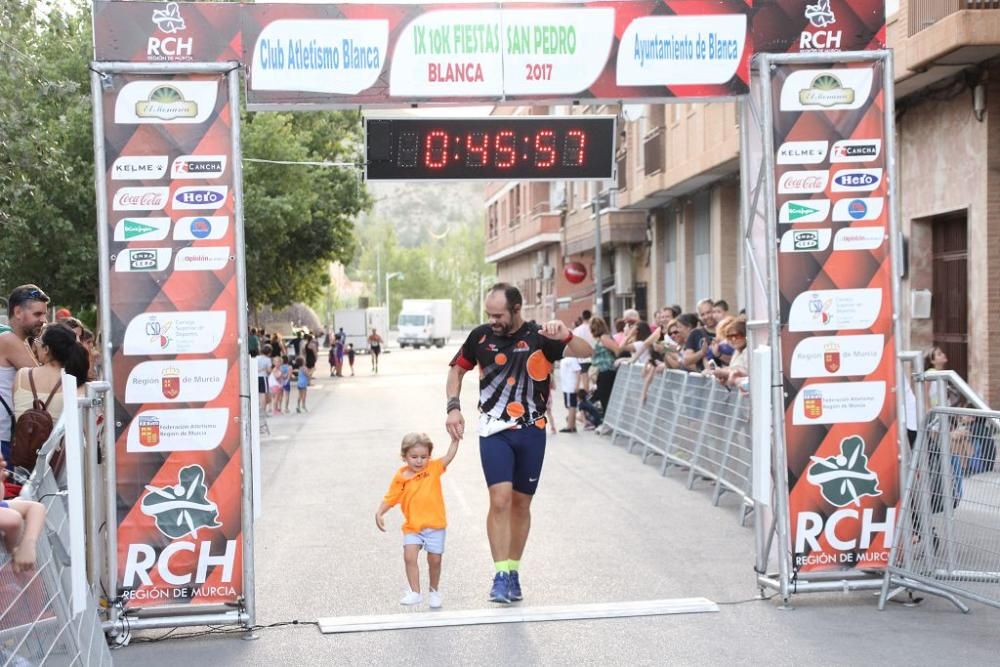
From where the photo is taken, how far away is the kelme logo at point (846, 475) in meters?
8.16

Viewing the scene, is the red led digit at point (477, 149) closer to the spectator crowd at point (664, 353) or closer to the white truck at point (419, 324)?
the spectator crowd at point (664, 353)

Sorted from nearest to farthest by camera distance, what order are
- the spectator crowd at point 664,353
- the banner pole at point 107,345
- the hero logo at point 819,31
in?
the banner pole at point 107,345 → the hero logo at point 819,31 → the spectator crowd at point 664,353

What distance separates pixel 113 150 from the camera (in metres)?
7.57

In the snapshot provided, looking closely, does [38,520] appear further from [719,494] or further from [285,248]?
[285,248]

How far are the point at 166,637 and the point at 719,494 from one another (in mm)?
6520

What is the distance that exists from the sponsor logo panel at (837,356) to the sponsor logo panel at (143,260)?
3.88 metres

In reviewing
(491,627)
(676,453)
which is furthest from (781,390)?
(676,453)

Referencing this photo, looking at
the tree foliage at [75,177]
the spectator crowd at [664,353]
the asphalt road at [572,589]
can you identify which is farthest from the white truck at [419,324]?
the asphalt road at [572,589]

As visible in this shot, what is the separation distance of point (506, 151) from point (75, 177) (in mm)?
17954

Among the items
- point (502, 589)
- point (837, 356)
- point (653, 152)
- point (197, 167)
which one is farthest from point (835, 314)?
point (653, 152)

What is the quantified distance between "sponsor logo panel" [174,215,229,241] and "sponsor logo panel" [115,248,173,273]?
0.42 ft

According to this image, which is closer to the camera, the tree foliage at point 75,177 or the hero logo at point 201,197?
the hero logo at point 201,197

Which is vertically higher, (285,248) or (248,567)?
(285,248)

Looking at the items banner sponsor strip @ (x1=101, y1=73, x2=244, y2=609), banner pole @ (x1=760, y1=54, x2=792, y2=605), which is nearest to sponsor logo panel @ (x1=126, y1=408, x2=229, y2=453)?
banner sponsor strip @ (x1=101, y1=73, x2=244, y2=609)
